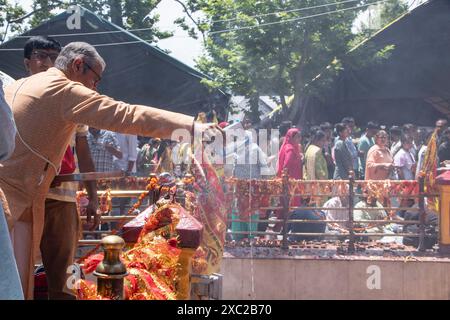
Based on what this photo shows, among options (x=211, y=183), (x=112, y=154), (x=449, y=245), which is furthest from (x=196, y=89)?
(x=211, y=183)

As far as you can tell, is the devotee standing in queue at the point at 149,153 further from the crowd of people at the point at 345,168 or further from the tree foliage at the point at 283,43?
the tree foliage at the point at 283,43

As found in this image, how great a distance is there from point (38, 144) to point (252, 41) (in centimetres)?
1178

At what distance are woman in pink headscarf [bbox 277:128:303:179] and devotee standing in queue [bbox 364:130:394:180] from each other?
38.9 inches

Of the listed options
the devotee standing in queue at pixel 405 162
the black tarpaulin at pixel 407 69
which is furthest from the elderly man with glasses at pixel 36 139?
the black tarpaulin at pixel 407 69

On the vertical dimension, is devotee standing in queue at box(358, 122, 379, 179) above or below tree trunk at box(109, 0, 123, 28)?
below

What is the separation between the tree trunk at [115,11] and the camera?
638 inches

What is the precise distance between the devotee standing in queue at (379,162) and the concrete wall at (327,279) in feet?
7.33

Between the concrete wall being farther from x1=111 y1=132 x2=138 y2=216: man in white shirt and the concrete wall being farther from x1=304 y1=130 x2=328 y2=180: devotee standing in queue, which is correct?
x1=111 y1=132 x2=138 y2=216: man in white shirt

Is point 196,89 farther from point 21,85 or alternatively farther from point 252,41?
point 21,85

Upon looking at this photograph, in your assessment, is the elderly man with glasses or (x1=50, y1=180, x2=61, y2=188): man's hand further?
(x1=50, y1=180, x2=61, y2=188): man's hand

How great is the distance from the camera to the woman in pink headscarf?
30.7 ft

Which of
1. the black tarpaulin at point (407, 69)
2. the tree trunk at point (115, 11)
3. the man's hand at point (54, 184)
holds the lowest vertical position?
the man's hand at point (54, 184)

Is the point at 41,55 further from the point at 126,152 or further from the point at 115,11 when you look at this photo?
the point at 115,11

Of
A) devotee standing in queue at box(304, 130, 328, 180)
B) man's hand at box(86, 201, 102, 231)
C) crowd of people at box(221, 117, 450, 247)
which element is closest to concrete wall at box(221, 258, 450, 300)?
crowd of people at box(221, 117, 450, 247)
